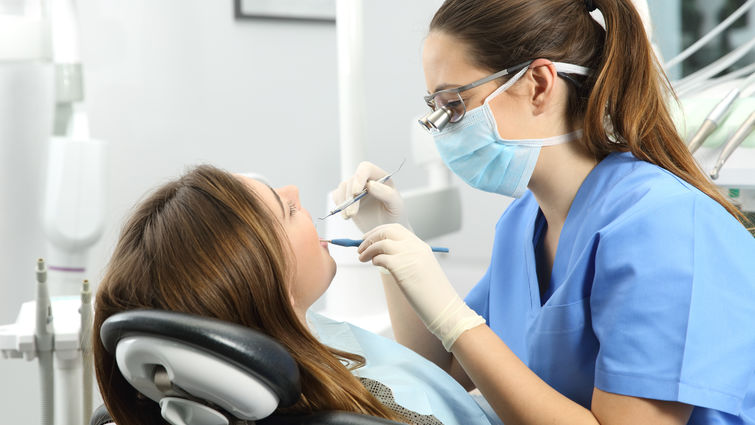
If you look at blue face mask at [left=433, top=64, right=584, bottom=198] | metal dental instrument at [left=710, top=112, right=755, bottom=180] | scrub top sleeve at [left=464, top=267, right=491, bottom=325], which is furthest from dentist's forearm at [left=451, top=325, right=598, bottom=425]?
metal dental instrument at [left=710, top=112, right=755, bottom=180]

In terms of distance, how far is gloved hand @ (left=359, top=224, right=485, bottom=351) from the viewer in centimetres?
102

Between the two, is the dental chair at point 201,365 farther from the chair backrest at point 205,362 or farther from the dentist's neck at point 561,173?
the dentist's neck at point 561,173

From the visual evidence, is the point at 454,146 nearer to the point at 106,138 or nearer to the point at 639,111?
the point at 639,111

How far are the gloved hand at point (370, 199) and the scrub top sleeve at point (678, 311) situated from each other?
1.62 ft

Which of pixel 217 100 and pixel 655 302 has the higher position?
pixel 217 100

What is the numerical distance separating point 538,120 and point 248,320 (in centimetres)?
57

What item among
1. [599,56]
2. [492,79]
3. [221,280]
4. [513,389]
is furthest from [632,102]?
[221,280]

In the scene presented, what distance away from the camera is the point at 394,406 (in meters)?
1.00

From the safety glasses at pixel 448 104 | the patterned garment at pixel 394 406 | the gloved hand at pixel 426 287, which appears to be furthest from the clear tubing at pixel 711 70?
the patterned garment at pixel 394 406

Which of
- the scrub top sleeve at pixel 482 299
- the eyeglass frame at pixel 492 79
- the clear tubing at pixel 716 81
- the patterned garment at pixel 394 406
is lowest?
the patterned garment at pixel 394 406

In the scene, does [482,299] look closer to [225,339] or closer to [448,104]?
[448,104]

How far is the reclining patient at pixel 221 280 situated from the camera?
0.87m

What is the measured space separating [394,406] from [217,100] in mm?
1654

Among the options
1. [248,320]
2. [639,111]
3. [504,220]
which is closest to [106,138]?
[504,220]
